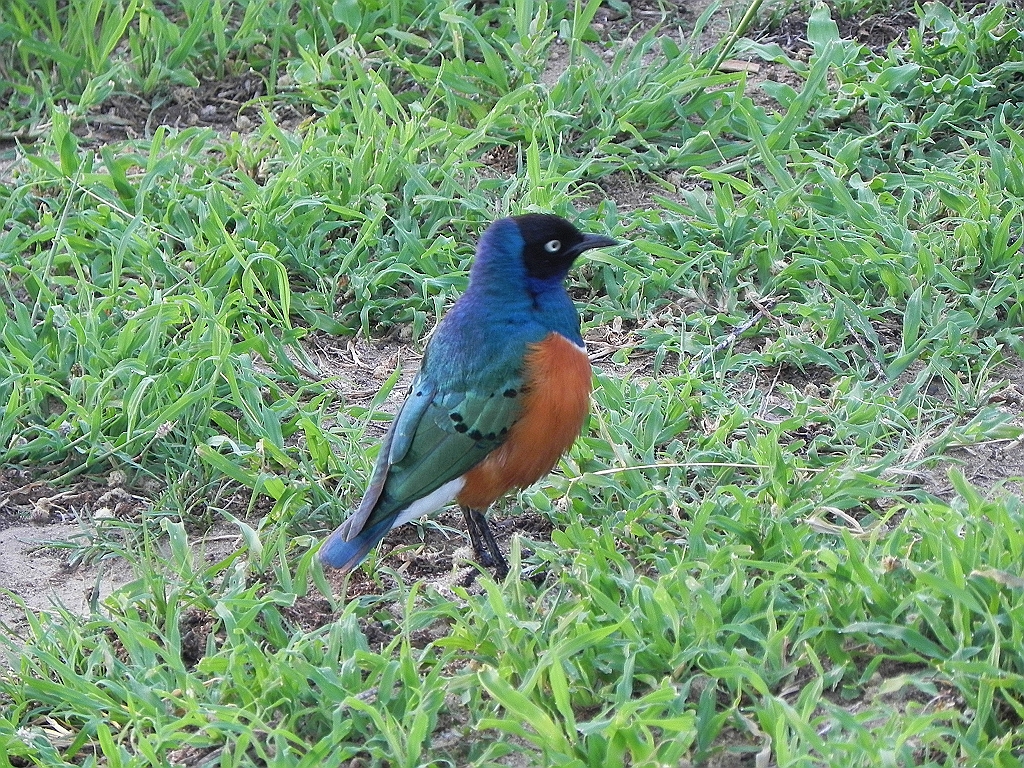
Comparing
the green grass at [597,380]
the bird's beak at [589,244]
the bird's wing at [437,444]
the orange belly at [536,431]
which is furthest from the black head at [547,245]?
the green grass at [597,380]

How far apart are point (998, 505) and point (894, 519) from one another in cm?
48

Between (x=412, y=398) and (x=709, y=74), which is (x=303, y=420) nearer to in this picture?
(x=412, y=398)

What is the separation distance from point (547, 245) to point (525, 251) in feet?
0.26

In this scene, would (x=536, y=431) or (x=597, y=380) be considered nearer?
(x=536, y=431)

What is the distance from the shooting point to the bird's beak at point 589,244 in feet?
15.1

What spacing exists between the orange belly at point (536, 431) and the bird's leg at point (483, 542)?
0.08m

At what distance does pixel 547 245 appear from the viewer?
179 inches

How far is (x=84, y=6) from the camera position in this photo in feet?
22.4

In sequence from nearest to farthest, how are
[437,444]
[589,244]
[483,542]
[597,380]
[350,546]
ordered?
[350,546] < [437,444] < [483,542] < [589,244] < [597,380]

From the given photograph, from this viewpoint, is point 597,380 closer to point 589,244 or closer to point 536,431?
point 589,244

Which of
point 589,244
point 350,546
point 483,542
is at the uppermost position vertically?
point 589,244

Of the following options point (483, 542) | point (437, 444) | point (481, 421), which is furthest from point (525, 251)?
point (483, 542)

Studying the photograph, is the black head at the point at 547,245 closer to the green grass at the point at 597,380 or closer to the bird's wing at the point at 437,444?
the bird's wing at the point at 437,444

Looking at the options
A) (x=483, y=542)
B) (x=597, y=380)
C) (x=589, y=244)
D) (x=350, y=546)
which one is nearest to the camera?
(x=350, y=546)
